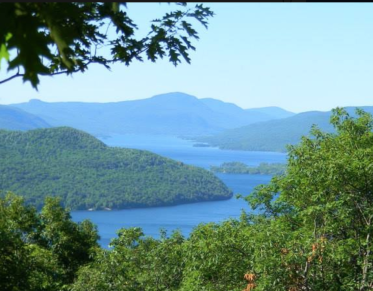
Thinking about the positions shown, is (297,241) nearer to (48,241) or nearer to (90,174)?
(48,241)

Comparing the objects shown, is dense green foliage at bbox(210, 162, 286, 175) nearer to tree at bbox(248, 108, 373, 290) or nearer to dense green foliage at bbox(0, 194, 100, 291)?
dense green foliage at bbox(0, 194, 100, 291)

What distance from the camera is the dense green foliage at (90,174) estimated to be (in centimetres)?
7894

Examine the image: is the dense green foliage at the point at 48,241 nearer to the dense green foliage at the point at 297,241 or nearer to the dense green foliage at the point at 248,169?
the dense green foliage at the point at 297,241

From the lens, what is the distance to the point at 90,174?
8844 centimetres

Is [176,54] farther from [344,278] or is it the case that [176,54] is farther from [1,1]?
[344,278]

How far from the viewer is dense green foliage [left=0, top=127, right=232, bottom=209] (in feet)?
259

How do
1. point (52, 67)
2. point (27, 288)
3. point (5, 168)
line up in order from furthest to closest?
point (5, 168)
point (27, 288)
point (52, 67)

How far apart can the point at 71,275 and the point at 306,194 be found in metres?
10.2

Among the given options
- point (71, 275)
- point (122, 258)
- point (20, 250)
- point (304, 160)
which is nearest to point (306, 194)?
point (304, 160)

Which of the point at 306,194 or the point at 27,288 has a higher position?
the point at 306,194

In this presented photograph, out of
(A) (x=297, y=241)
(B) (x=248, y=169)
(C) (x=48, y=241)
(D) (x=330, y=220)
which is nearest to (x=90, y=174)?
(B) (x=248, y=169)

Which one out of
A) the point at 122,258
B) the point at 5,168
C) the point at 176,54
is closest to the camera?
the point at 176,54

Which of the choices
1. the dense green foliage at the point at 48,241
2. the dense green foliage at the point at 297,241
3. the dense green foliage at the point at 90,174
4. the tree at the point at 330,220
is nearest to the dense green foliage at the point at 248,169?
the dense green foliage at the point at 90,174

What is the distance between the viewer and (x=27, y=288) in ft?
38.9
